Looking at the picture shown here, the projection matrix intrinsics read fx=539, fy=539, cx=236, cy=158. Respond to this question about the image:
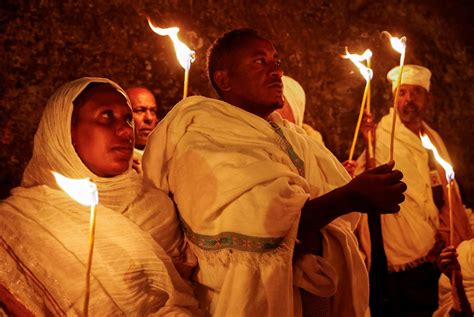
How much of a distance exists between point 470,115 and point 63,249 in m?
4.60

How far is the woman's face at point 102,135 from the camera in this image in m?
2.18

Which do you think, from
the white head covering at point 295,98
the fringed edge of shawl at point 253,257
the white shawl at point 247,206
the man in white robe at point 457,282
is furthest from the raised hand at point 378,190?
the white head covering at point 295,98

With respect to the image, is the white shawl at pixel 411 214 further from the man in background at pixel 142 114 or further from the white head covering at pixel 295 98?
the man in background at pixel 142 114

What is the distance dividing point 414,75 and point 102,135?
346 centimetres

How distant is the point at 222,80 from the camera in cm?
255

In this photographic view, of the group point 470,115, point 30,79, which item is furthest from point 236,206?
point 470,115

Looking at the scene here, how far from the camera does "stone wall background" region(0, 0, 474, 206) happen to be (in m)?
3.58

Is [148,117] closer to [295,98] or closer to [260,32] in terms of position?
[295,98]

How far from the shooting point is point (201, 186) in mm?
2115

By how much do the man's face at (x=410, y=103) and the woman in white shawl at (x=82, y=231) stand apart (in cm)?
319

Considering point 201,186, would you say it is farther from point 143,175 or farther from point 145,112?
point 145,112

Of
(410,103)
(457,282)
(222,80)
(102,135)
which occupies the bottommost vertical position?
(457,282)

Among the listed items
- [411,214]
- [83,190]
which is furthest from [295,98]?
[83,190]

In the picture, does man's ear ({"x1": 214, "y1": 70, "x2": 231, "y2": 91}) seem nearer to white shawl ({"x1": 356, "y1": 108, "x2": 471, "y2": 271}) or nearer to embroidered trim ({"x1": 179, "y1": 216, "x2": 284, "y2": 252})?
embroidered trim ({"x1": 179, "y1": 216, "x2": 284, "y2": 252})
